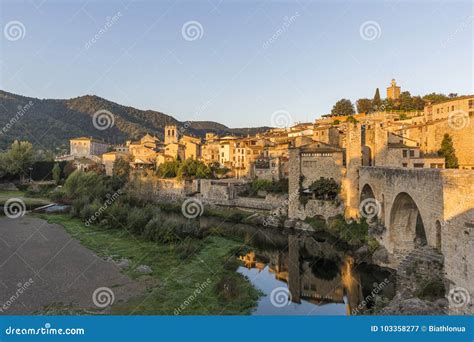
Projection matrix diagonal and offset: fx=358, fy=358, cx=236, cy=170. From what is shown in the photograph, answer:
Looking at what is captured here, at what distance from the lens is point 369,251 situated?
15.4 m

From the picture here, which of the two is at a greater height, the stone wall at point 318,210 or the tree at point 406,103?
the tree at point 406,103

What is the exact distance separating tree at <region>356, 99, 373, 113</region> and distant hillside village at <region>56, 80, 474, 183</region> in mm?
4033

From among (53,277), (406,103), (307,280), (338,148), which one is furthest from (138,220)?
(406,103)

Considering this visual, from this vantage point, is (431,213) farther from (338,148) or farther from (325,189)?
(338,148)

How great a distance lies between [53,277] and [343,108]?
144 ft

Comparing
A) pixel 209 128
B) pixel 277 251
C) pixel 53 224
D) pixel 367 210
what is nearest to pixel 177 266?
pixel 277 251

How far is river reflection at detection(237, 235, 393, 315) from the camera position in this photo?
1120 cm

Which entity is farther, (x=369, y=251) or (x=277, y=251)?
(x=277, y=251)

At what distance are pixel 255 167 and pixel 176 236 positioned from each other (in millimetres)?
16484

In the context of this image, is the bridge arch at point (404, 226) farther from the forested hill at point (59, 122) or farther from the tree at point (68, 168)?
the forested hill at point (59, 122)

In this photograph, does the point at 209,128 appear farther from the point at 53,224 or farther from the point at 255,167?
the point at 53,224

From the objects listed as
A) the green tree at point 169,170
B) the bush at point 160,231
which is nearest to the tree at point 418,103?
the green tree at point 169,170

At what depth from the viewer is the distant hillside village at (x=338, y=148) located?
70.6 feet

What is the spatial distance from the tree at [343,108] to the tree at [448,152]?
2636cm
